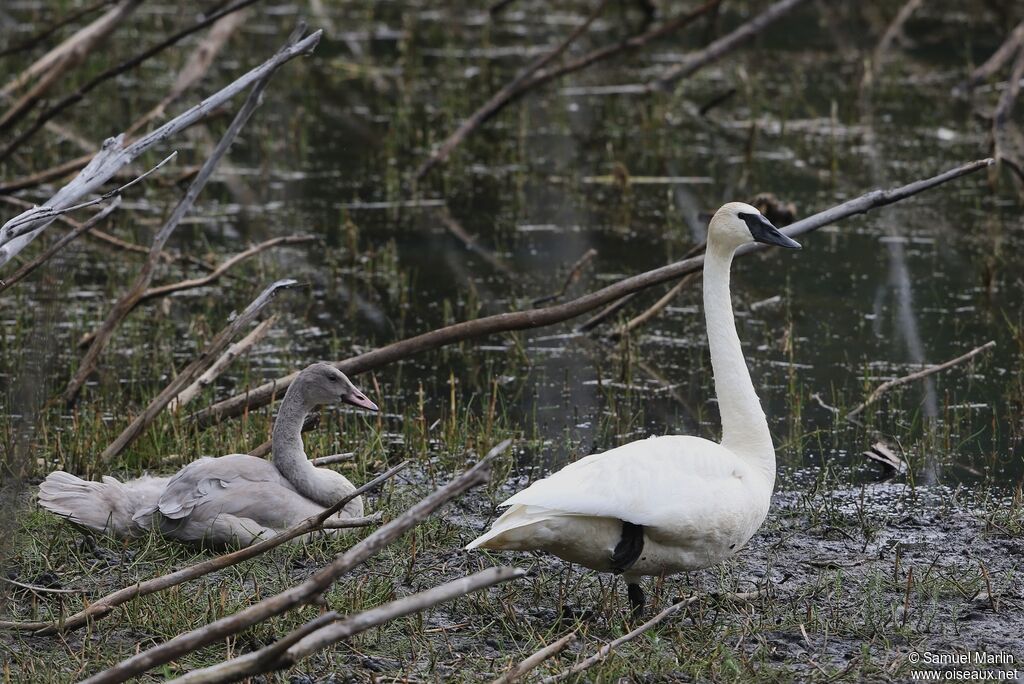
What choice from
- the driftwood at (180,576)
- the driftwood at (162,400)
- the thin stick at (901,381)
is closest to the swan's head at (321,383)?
the driftwood at (162,400)

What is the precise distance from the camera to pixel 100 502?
5.34 m

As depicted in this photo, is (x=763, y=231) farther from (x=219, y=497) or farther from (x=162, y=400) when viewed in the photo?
(x=162, y=400)

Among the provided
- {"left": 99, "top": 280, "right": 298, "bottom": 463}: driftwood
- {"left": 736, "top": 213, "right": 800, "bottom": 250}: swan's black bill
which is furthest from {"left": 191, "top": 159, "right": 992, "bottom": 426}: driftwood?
{"left": 736, "top": 213, "right": 800, "bottom": 250}: swan's black bill

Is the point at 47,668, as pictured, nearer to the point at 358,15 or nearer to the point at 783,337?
the point at 783,337

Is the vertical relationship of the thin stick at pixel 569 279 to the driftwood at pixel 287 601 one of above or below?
below

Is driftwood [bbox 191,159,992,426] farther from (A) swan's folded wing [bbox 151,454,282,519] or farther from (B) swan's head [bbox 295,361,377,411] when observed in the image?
(A) swan's folded wing [bbox 151,454,282,519]

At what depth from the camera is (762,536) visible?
18.8 feet

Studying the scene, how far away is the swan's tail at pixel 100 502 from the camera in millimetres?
5262

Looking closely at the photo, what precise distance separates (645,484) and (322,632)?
61.1 inches

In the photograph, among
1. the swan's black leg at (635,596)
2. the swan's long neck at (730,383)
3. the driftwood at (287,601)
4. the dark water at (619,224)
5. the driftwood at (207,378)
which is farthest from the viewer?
the dark water at (619,224)

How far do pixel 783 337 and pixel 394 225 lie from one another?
3.47 meters

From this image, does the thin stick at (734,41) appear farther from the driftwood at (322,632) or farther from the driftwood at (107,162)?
the driftwood at (322,632)

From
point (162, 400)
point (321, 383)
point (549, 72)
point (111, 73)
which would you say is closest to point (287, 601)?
point (321, 383)

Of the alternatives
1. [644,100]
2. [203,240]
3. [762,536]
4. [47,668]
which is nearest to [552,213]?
[203,240]
